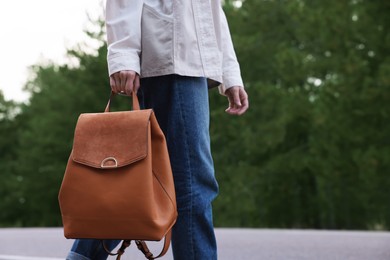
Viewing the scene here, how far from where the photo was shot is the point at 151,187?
2889 mm

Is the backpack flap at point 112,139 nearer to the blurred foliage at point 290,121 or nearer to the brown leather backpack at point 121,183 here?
the brown leather backpack at point 121,183

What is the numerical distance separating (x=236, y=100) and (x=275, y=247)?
3.47m

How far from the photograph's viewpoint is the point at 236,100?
3436 mm

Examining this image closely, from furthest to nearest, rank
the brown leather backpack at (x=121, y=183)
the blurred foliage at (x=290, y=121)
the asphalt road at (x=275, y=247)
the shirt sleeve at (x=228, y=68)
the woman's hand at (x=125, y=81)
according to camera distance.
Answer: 1. the blurred foliage at (x=290, y=121)
2. the asphalt road at (x=275, y=247)
3. the shirt sleeve at (x=228, y=68)
4. the woman's hand at (x=125, y=81)
5. the brown leather backpack at (x=121, y=183)

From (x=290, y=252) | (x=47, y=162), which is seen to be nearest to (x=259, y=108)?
(x=47, y=162)

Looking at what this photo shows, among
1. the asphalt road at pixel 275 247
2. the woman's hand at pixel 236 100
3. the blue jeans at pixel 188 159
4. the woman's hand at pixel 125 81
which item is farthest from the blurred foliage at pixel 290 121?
the woman's hand at pixel 125 81

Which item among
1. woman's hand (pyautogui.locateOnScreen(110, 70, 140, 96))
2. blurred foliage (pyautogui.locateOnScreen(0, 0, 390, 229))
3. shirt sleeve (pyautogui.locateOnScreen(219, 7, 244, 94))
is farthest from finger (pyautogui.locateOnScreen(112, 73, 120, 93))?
blurred foliage (pyautogui.locateOnScreen(0, 0, 390, 229))

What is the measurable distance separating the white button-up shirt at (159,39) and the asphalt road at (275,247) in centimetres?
293

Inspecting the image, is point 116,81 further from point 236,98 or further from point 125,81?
point 236,98

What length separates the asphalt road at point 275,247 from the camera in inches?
234

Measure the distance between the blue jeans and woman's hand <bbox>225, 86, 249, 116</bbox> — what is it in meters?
0.31

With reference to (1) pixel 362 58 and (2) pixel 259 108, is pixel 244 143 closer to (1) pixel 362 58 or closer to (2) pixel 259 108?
(2) pixel 259 108

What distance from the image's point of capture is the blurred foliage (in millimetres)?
19891

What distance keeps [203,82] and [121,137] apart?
0.41 m
